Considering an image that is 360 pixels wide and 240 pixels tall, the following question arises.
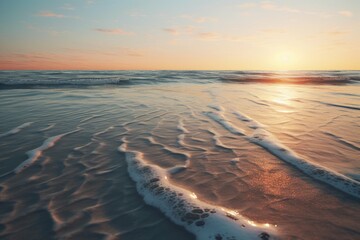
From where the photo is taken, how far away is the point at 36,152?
4465 mm

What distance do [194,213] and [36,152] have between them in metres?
3.28

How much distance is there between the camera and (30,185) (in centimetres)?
327

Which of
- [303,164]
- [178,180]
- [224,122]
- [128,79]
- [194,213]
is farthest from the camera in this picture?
[128,79]

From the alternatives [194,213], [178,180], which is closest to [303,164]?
[178,180]

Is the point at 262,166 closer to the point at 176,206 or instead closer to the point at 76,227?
the point at 176,206

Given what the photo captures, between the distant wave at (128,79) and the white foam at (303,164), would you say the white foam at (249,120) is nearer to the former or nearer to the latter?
the white foam at (303,164)

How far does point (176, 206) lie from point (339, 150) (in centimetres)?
336

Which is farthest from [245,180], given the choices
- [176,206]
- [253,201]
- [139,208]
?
[139,208]

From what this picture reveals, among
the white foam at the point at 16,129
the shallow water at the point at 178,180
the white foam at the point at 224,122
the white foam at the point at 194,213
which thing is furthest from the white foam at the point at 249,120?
the white foam at the point at 16,129

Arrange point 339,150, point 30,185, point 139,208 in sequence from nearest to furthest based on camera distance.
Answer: point 139,208 → point 30,185 → point 339,150

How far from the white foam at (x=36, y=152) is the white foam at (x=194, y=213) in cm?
174

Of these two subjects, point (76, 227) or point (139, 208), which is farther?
point (139, 208)

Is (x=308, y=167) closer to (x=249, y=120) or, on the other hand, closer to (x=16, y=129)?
(x=249, y=120)

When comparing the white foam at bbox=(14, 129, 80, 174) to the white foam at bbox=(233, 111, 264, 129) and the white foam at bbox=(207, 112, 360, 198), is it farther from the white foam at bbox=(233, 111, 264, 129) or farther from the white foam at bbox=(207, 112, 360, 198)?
the white foam at bbox=(233, 111, 264, 129)
